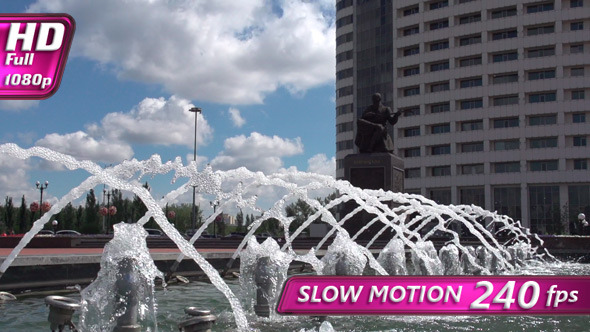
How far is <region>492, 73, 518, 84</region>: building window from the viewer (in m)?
64.9

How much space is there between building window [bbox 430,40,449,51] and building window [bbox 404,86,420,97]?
4.92m

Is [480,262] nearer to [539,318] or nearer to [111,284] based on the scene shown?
[539,318]

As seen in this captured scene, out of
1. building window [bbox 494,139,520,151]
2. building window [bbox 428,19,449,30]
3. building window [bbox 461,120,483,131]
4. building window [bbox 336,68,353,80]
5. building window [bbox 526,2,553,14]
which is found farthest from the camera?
building window [bbox 336,68,353,80]

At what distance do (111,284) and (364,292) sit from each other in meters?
2.17

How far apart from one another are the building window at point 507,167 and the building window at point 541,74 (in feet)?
30.5

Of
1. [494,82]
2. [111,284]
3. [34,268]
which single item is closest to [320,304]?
[111,284]

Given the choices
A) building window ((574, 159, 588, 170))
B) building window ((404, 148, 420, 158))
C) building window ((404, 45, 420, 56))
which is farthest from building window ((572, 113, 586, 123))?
building window ((404, 45, 420, 56))

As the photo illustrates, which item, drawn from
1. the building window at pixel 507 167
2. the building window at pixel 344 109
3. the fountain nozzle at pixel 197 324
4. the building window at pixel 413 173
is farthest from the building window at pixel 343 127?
the fountain nozzle at pixel 197 324

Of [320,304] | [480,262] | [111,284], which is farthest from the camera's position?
[480,262]

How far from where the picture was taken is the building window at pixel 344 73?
255 ft

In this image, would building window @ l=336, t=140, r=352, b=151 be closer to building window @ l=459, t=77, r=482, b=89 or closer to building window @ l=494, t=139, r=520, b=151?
building window @ l=459, t=77, r=482, b=89

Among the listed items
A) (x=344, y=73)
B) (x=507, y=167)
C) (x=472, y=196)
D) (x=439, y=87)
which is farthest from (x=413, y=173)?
(x=344, y=73)

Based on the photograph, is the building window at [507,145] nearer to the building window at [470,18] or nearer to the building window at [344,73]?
the building window at [470,18]

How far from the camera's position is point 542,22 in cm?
6328
